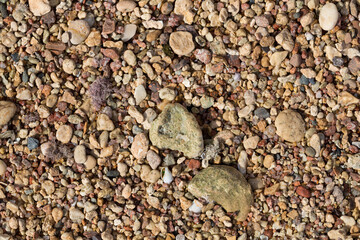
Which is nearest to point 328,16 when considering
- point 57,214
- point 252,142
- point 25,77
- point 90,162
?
point 252,142

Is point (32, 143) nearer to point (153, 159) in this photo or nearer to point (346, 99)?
point (153, 159)

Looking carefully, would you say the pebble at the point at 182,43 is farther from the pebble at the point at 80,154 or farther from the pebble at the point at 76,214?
the pebble at the point at 76,214

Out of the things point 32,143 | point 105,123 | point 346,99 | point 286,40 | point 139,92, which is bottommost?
point 32,143

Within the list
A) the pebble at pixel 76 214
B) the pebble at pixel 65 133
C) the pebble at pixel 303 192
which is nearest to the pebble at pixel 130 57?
the pebble at pixel 65 133

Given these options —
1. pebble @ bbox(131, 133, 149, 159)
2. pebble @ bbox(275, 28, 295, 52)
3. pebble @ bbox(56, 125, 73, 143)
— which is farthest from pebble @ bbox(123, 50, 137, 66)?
pebble @ bbox(275, 28, 295, 52)

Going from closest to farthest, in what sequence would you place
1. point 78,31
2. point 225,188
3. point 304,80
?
point 225,188 → point 304,80 → point 78,31
